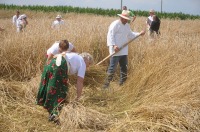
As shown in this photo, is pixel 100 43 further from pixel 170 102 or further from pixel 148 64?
pixel 170 102

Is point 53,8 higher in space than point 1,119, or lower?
higher

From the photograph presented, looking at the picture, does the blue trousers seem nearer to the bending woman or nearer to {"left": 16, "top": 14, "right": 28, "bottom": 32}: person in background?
the bending woman

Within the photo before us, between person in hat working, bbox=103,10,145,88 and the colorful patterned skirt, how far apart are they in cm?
141

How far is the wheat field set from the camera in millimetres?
3535

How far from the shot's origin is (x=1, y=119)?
3.79 m

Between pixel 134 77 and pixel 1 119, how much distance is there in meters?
2.06

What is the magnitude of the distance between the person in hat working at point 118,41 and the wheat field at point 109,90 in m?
0.20

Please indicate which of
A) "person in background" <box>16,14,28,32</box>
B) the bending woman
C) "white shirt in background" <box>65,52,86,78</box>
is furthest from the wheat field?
"person in background" <box>16,14,28,32</box>

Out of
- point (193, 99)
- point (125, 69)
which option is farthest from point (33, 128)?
point (125, 69)

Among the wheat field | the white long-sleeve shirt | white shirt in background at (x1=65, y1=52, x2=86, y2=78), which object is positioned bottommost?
the wheat field

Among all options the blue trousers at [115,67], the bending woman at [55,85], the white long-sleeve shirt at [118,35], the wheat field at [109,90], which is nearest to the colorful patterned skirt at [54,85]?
the bending woman at [55,85]

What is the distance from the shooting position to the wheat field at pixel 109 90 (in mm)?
3535

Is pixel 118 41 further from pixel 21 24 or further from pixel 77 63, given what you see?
pixel 21 24

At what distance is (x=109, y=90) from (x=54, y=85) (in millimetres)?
1156
